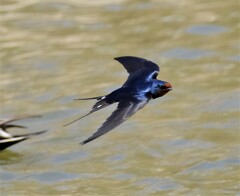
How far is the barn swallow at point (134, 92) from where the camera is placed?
696 cm

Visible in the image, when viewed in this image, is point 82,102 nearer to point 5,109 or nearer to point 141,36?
point 5,109

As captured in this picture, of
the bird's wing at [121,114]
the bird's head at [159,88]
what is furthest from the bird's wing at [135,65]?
the bird's wing at [121,114]

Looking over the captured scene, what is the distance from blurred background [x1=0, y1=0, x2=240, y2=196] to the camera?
9219 millimetres

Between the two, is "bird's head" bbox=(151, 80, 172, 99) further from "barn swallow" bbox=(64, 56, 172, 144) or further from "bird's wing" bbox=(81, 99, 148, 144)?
"bird's wing" bbox=(81, 99, 148, 144)

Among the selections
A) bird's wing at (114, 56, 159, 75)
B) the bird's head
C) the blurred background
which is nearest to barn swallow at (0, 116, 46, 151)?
the blurred background

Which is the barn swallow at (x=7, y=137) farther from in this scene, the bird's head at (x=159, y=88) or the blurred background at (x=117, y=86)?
the bird's head at (x=159, y=88)

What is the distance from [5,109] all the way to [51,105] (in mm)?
430

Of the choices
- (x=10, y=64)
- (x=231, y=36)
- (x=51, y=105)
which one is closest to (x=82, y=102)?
(x=51, y=105)

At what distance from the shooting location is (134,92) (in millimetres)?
7469

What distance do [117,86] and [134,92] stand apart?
360 cm

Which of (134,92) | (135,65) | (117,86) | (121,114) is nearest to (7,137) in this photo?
(117,86)

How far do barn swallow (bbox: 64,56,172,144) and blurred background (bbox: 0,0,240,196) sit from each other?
129cm

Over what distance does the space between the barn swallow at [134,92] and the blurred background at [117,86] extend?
1287mm

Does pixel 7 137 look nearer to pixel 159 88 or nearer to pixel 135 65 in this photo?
pixel 135 65
